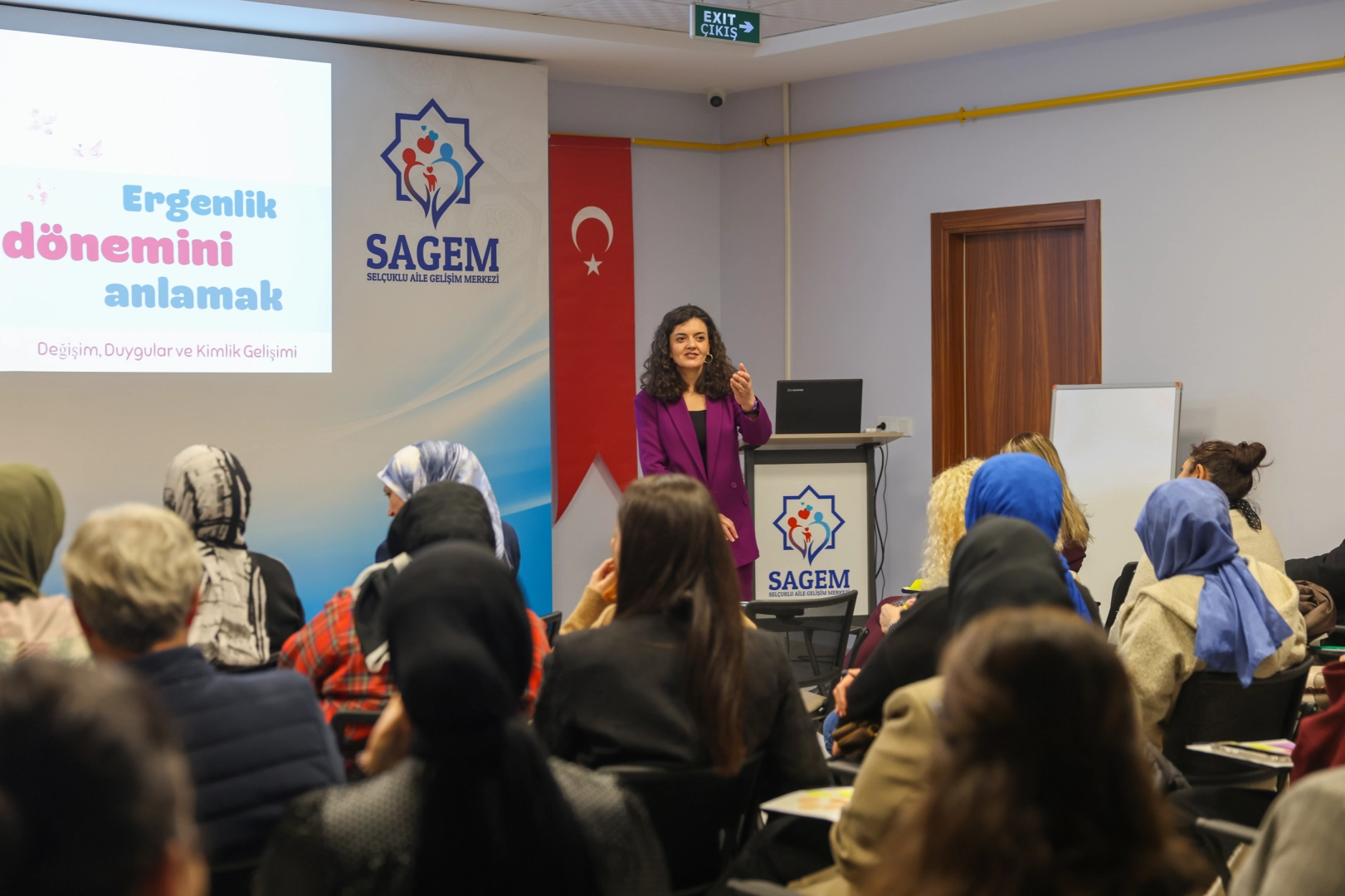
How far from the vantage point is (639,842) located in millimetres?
1478

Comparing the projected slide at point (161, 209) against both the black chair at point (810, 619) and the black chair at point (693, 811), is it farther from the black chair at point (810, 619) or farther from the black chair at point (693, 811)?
the black chair at point (693, 811)

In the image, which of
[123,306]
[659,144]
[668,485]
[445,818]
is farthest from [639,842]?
[659,144]

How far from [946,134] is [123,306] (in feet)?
13.8

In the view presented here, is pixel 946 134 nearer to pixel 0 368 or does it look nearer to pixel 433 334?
pixel 433 334

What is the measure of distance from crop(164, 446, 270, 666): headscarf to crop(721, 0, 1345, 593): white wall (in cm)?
446

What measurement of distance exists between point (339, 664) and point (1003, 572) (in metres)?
1.31

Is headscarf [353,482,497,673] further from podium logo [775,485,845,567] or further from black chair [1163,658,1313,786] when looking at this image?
podium logo [775,485,845,567]

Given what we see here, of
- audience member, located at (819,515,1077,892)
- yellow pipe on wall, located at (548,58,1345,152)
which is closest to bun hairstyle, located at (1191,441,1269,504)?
yellow pipe on wall, located at (548,58,1345,152)

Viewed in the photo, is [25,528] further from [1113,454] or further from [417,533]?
[1113,454]

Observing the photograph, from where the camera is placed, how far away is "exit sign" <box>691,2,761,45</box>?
552cm

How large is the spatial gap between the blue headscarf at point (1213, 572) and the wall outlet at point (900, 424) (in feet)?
11.2

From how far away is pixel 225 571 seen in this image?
8.79 ft

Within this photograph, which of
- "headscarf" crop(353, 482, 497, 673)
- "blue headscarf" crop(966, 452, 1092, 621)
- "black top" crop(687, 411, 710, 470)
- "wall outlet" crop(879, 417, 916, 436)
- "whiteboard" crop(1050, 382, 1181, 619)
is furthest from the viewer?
"wall outlet" crop(879, 417, 916, 436)

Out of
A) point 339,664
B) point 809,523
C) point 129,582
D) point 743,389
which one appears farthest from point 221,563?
point 809,523
